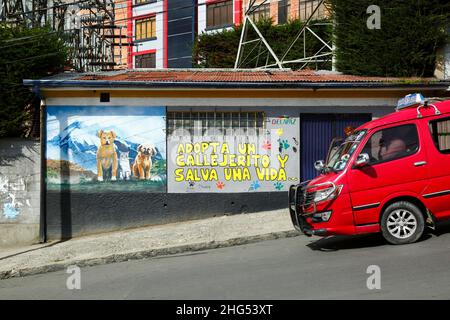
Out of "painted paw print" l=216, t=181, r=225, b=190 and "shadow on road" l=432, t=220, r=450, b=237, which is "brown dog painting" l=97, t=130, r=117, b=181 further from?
"shadow on road" l=432, t=220, r=450, b=237

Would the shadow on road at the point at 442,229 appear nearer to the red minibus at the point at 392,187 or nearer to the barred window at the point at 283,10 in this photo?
the red minibus at the point at 392,187

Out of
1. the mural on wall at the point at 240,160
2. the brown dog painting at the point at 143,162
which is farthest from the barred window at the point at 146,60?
the mural on wall at the point at 240,160

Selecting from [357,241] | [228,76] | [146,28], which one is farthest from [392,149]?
[146,28]

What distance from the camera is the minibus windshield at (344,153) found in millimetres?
9703

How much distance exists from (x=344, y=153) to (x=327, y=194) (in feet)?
3.52

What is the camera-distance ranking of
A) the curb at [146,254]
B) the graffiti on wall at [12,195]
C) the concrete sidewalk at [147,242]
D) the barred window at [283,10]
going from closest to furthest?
the curb at [146,254] → the concrete sidewalk at [147,242] → the graffiti on wall at [12,195] → the barred window at [283,10]

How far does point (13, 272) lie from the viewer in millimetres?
10414

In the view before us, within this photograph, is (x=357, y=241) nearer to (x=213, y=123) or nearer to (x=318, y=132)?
(x=318, y=132)

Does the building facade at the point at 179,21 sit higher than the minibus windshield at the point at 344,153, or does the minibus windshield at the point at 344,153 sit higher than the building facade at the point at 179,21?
the building facade at the point at 179,21

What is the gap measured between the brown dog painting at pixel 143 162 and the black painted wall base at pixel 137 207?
1.68 ft

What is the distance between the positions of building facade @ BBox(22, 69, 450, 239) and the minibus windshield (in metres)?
3.72

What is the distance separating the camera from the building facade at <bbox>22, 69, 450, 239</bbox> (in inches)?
562

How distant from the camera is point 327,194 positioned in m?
9.37

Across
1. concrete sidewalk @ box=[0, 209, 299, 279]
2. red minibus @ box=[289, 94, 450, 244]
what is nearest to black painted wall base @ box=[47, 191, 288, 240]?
concrete sidewalk @ box=[0, 209, 299, 279]
